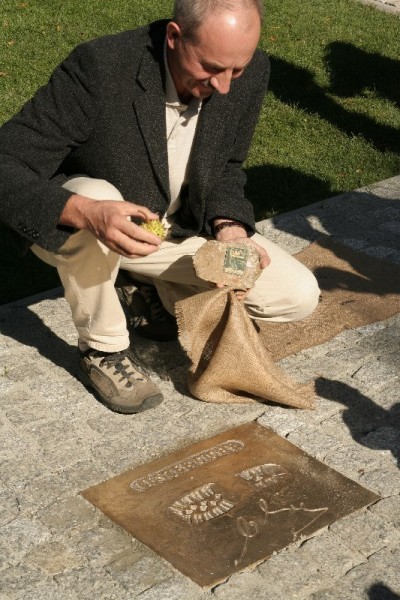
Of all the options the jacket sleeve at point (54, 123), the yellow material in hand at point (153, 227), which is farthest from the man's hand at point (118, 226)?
the jacket sleeve at point (54, 123)

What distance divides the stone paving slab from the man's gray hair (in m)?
1.45

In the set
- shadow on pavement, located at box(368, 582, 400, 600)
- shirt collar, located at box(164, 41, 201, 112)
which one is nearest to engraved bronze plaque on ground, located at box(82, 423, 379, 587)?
shadow on pavement, located at box(368, 582, 400, 600)

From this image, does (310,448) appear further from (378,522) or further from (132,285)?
(132,285)

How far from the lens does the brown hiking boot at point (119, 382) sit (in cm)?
420

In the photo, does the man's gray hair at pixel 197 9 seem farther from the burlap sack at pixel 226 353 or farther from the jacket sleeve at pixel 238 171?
the burlap sack at pixel 226 353

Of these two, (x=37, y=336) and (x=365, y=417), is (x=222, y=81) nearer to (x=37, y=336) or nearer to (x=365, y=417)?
(x=365, y=417)

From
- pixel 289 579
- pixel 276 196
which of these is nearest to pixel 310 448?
pixel 289 579

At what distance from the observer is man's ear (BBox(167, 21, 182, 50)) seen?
3.87 metres

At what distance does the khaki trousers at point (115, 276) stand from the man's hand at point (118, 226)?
0.85 ft

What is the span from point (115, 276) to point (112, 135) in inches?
21.0

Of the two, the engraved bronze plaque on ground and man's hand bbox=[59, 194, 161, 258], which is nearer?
the engraved bronze plaque on ground

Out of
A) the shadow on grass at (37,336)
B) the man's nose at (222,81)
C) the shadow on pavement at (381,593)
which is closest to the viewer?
the shadow on pavement at (381,593)

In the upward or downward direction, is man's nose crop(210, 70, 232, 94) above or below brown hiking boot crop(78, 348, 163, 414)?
above
